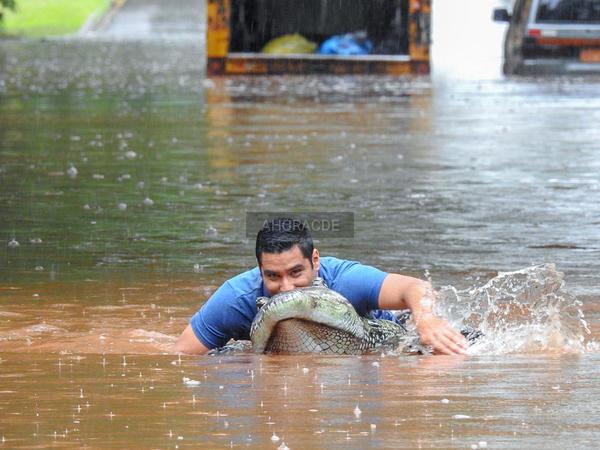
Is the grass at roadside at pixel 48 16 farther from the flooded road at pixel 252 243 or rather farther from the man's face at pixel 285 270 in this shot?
the man's face at pixel 285 270

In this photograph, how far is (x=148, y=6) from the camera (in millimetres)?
57188

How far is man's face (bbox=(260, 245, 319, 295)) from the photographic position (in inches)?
256

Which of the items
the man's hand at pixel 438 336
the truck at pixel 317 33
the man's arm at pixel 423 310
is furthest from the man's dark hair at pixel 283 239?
the truck at pixel 317 33

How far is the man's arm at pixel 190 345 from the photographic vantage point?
677cm

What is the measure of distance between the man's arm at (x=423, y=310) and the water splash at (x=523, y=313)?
0.39 ft

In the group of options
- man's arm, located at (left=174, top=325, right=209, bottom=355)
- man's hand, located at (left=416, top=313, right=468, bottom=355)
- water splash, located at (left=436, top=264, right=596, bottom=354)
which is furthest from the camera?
water splash, located at (left=436, top=264, right=596, bottom=354)

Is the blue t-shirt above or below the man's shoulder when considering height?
below

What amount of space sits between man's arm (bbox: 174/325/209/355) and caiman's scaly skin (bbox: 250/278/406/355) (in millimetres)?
290

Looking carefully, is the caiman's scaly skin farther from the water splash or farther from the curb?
the curb

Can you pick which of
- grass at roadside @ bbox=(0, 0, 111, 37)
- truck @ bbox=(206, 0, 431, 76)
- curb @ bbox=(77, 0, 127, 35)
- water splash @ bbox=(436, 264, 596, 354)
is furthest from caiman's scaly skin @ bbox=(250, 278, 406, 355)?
curb @ bbox=(77, 0, 127, 35)

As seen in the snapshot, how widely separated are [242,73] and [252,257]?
1597 cm

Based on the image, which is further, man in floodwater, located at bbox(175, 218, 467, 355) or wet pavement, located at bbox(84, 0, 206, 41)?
wet pavement, located at bbox(84, 0, 206, 41)

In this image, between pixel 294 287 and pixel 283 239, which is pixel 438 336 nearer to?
pixel 294 287

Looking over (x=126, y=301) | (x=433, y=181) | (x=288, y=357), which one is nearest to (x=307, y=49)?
(x=433, y=181)
